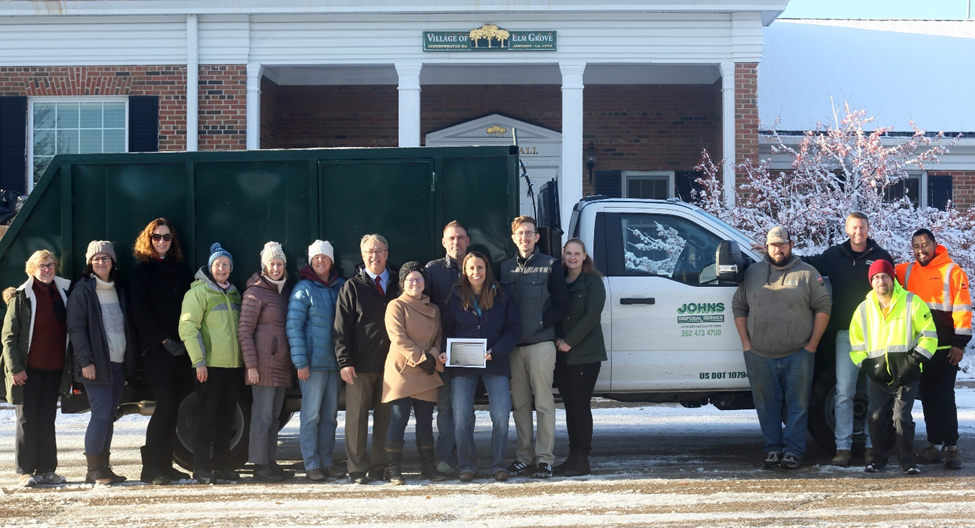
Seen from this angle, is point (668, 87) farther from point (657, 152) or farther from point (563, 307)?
point (563, 307)

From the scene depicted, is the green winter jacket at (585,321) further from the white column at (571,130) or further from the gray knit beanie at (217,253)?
the white column at (571,130)

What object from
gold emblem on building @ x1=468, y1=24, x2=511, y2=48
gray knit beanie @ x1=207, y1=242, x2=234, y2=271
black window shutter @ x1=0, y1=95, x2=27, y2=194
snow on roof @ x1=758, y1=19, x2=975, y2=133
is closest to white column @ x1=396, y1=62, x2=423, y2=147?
gold emblem on building @ x1=468, y1=24, x2=511, y2=48

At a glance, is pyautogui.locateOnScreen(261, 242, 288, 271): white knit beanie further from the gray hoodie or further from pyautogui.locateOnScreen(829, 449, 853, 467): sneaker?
pyautogui.locateOnScreen(829, 449, 853, 467): sneaker

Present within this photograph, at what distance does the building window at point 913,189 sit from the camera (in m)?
16.8

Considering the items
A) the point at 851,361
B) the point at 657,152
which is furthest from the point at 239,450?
the point at 657,152

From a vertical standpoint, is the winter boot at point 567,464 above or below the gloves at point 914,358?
below

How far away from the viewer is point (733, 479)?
7.08 m

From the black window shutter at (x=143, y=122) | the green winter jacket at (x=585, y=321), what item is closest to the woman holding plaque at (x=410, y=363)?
the green winter jacket at (x=585, y=321)

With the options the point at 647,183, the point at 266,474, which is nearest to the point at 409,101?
the point at 647,183

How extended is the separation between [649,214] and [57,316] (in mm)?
4268

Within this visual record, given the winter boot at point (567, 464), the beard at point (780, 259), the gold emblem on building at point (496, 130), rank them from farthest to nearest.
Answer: the gold emblem on building at point (496, 130)
the beard at point (780, 259)
the winter boot at point (567, 464)

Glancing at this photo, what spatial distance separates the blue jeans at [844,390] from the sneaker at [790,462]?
1.22 feet

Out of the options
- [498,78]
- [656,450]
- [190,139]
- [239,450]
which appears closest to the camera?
[239,450]

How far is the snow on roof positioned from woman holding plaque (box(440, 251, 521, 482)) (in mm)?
10400
